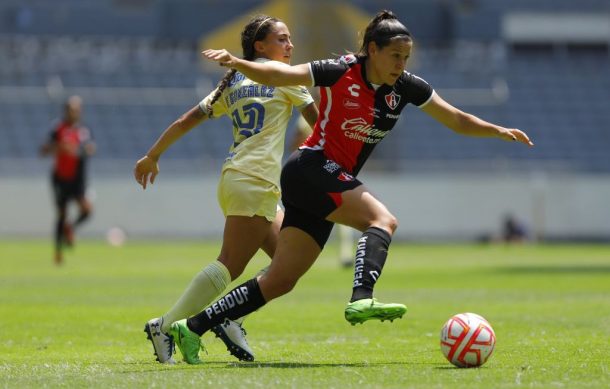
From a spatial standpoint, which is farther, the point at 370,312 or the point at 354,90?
the point at 354,90

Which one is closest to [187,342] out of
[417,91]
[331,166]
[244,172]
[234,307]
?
[234,307]

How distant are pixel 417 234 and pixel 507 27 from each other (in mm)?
11372

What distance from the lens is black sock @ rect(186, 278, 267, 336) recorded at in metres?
7.57

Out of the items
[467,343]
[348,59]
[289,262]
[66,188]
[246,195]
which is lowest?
[467,343]

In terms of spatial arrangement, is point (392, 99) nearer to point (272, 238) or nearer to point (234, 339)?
point (272, 238)

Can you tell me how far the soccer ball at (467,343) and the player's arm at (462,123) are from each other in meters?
1.42

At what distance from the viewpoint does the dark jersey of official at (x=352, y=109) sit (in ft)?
24.6

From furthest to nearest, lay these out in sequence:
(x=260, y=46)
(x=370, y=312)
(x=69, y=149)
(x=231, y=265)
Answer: (x=69, y=149), (x=260, y=46), (x=231, y=265), (x=370, y=312)

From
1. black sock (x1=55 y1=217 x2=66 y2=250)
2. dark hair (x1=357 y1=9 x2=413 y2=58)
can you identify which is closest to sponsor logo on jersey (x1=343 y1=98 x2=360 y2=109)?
A: dark hair (x1=357 y1=9 x2=413 y2=58)

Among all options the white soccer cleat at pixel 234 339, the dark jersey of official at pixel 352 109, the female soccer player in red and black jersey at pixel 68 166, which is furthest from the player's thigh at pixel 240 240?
the female soccer player in red and black jersey at pixel 68 166

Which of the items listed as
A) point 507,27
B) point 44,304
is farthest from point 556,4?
point 44,304

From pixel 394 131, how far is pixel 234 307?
28850mm

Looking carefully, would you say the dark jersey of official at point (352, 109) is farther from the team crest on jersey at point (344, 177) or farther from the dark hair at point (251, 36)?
the dark hair at point (251, 36)

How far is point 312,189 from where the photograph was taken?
742 centimetres
